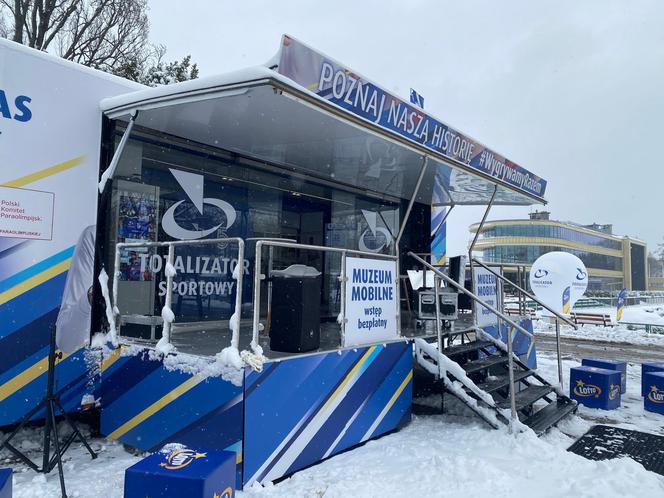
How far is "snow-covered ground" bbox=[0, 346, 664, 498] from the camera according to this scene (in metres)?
3.83

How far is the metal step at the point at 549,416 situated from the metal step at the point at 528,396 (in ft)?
0.50

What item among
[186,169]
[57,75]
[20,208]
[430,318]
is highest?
[57,75]

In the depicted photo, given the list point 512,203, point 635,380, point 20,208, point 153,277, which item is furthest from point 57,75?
point 635,380

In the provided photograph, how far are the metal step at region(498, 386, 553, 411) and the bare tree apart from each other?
52.1 ft

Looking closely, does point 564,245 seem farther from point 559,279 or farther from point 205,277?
point 205,277

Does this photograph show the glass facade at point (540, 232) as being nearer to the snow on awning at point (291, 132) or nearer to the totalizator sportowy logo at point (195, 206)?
the snow on awning at point (291, 132)

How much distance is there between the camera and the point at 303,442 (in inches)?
171

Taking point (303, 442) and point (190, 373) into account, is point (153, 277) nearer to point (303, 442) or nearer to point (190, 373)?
point (190, 373)

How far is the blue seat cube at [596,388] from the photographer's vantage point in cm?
673

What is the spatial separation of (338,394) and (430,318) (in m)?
2.14

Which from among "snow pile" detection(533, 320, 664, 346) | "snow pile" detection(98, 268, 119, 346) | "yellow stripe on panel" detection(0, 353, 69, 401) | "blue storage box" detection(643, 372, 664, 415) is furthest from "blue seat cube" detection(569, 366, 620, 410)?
"snow pile" detection(533, 320, 664, 346)

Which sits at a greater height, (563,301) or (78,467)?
(563,301)

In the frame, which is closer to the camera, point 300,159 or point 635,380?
point 300,159

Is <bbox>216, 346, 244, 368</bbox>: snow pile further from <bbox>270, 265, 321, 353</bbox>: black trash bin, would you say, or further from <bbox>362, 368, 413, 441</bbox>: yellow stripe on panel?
<bbox>362, 368, 413, 441</bbox>: yellow stripe on panel
